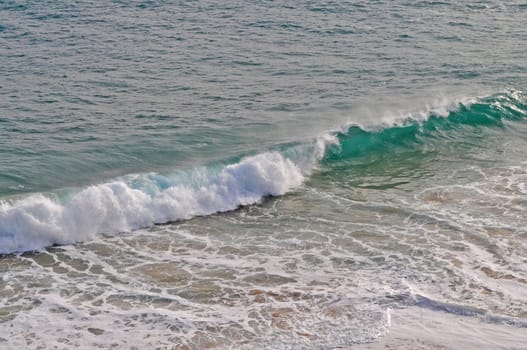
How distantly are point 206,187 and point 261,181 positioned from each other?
3.05ft

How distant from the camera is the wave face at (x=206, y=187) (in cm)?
1270

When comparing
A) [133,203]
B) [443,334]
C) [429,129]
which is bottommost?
[443,334]

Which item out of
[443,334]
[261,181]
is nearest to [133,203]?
[261,181]

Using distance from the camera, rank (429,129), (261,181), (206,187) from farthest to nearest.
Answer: (429,129), (261,181), (206,187)

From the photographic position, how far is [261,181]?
1438 centimetres

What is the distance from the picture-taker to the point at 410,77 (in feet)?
63.7

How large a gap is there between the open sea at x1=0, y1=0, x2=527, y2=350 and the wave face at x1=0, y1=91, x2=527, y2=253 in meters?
0.04

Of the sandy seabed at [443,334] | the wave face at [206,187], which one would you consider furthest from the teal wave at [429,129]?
the sandy seabed at [443,334]

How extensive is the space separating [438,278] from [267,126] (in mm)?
6403

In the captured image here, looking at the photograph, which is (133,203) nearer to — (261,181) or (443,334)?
(261,181)

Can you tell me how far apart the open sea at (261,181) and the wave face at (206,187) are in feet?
0.13

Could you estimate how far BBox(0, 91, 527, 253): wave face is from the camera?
1270 centimetres

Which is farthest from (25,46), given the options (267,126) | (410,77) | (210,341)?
(210,341)

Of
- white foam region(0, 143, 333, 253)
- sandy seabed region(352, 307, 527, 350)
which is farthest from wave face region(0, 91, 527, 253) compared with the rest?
sandy seabed region(352, 307, 527, 350)
